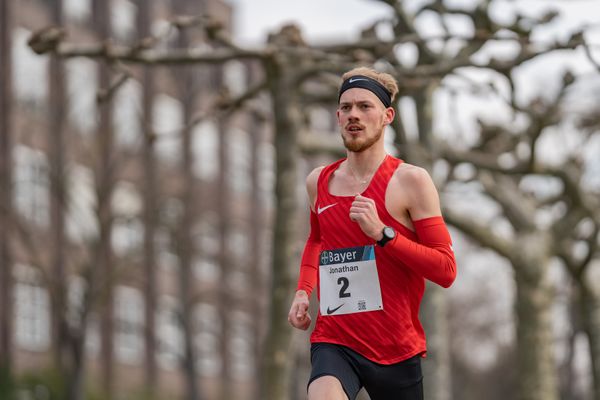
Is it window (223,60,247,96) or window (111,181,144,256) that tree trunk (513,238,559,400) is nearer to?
window (111,181,144,256)

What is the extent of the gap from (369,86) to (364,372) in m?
1.25

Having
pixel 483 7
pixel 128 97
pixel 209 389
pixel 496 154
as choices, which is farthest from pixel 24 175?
pixel 483 7

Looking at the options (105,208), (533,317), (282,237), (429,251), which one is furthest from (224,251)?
(429,251)

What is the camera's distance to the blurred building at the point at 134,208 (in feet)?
129

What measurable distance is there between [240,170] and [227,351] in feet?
30.1

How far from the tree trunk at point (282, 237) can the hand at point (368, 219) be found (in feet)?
31.5

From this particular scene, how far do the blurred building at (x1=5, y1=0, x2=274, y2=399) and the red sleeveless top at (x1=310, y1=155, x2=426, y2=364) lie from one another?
25.3 meters

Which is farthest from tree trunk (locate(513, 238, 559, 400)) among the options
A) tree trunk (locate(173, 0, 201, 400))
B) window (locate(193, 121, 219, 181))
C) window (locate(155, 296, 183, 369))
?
window (locate(193, 121, 219, 181))

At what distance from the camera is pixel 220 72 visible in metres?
58.9

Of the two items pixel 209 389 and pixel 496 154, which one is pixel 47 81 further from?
pixel 496 154

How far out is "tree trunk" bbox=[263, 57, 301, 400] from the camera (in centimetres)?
1519

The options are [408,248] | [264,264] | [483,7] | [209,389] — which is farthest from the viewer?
[264,264]

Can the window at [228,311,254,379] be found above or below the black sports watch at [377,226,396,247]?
below

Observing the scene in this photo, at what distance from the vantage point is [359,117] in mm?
5793
